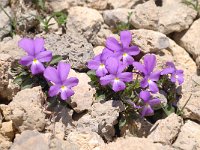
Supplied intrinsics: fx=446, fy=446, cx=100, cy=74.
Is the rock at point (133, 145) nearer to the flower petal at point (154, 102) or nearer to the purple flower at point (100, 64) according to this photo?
the flower petal at point (154, 102)

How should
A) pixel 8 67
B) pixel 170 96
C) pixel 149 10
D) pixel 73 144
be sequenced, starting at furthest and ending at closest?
pixel 149 10 → pixel 170 96 → pixel 8 67 → pixel 73 144

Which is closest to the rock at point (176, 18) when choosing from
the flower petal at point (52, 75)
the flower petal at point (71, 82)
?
the flower petal at point (71, 82)

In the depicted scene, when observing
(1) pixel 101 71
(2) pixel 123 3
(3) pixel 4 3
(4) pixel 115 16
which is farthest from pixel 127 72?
(3) pixel 4 3

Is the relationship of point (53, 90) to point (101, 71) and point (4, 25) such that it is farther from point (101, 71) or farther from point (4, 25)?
point (4, 25)

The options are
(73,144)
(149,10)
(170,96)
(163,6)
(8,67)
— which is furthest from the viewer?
(163,6)

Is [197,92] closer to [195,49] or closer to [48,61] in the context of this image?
[195,49]

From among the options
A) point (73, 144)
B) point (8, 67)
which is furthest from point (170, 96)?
point (8, 67)
